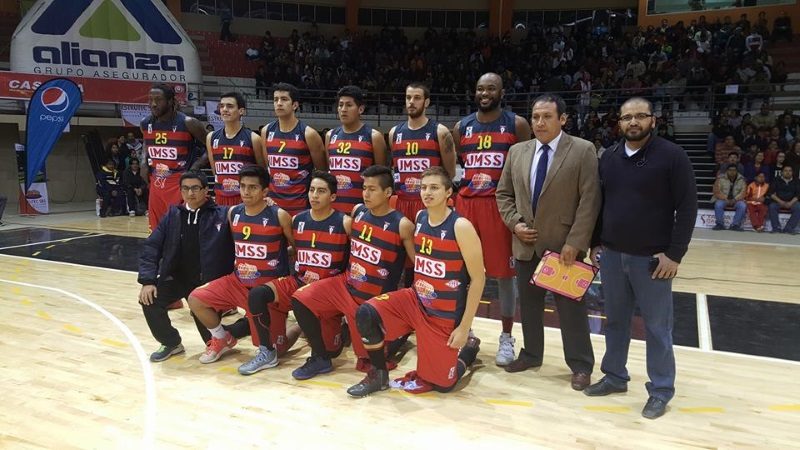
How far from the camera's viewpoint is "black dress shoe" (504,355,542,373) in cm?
362

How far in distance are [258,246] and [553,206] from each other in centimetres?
191

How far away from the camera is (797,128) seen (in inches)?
442

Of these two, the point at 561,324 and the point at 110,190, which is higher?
the point at 110,190

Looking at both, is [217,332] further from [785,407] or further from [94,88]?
[94,88]

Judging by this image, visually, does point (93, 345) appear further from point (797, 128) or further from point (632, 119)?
point (797, 128)

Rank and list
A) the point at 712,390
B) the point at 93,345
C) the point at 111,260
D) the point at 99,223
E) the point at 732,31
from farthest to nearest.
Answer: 1. the point at 732,31
2. the point at 99,223
3. the point at 111,260
4. the point at 93,345
5. the point at 712,390

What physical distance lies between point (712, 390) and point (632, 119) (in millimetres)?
1720

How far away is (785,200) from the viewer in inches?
375

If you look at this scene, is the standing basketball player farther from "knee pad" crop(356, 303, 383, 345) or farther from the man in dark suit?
"knee pad" crop(356, 303, 383, 345)

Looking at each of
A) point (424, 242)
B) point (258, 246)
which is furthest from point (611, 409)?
point (258, 246)

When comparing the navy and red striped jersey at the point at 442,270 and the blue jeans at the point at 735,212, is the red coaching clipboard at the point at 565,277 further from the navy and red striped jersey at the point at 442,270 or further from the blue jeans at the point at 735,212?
the blue jeans at the point at 735,212

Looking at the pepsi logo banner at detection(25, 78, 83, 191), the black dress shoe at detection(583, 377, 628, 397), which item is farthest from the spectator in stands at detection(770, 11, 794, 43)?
the pepsi logo banner at detection(25, 78, 83, 191)

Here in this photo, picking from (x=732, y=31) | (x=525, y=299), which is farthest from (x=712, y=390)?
(x=732, y=31)

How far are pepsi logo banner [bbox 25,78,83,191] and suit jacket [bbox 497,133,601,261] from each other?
9.48 meters
